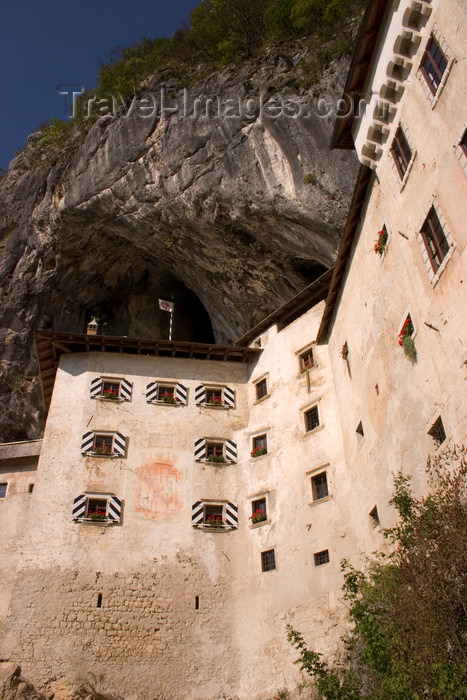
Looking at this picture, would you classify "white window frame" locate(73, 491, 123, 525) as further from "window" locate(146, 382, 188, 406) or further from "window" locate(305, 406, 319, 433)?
"window" locate(305, 406, 319, 433)

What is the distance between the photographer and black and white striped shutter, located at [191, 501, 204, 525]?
23141 mm

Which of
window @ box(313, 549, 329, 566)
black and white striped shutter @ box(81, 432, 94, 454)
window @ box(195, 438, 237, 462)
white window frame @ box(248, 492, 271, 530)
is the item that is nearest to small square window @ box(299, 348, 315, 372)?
window @ box(195, 438, 237, 462)

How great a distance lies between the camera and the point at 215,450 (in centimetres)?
2525

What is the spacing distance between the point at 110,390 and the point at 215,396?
450cm

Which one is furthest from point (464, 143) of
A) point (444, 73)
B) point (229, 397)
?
point (229, 397)

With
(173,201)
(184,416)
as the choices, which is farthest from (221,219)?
(184,416)

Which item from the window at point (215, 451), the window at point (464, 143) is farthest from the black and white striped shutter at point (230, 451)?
the window at point (464, 143)

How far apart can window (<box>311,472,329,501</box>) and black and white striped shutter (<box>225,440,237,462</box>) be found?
3994mm

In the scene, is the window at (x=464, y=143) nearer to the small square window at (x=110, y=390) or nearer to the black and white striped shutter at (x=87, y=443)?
the black and white striped shutter at (x=87, y=443)

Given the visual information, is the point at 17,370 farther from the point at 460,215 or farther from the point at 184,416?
the point at 460,215

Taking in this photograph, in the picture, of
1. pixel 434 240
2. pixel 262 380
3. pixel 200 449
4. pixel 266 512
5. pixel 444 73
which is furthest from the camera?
pixel 262 380

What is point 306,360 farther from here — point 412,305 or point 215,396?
point 412,305

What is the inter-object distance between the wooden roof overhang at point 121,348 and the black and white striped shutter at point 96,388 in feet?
5.27

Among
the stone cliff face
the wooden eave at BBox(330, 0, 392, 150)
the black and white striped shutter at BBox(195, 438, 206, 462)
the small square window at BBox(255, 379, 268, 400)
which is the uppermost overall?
the stone cliff face
